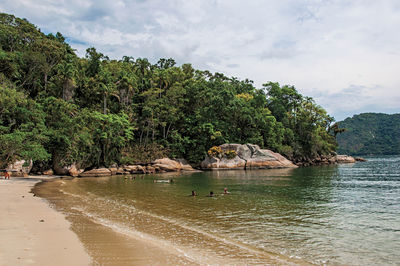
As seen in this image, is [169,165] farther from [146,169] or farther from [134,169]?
[134,169]

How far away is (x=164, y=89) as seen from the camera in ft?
182

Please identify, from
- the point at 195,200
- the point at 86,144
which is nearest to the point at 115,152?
the point at 86,144

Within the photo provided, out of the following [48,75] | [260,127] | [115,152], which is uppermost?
[48,75]

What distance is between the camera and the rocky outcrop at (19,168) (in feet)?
101

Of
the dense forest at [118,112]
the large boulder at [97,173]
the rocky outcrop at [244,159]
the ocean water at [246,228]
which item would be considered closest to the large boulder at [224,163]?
the rocky outcrop at [244,159]

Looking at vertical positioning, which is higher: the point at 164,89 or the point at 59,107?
the point at 164,89

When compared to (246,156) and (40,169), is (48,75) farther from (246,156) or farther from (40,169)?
(246,156)

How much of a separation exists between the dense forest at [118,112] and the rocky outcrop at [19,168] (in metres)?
1.83

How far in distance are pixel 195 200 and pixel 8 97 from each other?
24933 mm

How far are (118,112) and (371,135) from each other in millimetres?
121372

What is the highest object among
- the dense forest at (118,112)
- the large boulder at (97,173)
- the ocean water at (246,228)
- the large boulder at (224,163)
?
the dense forest at (118,112)

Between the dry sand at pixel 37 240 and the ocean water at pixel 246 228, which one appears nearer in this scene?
the dry sand at pixel 37 240

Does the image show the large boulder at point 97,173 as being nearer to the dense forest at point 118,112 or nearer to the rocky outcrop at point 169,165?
the dense forest at point 118,112

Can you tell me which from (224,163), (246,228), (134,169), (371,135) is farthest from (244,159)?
(371,135)
